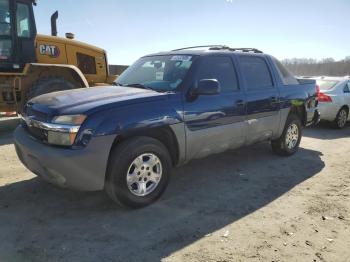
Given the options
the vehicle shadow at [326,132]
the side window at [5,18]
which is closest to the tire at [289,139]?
the vehicle shadow at [326,132]

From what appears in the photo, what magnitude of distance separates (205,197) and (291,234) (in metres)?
1.24

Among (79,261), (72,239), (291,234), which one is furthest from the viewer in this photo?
(291,234)

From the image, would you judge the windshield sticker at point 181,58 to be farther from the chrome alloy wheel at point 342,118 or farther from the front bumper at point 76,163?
the chrome alloy wheel at point 342,118

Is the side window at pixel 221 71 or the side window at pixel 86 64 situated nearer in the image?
the side window at pixel 221 71

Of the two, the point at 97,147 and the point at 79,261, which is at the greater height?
the point at 97,147

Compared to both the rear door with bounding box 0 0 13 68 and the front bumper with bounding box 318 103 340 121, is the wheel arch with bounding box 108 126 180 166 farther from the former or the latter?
the front bumper with bounding box 318 103 340 121

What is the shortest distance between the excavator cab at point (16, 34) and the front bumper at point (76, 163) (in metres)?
5.04

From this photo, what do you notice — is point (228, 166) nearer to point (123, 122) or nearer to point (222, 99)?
point (222, 99)

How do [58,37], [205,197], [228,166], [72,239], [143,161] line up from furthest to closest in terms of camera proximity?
[58,37] < [228,166] < [205,197] < [143,161] < [72,239]

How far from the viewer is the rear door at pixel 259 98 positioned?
561 centimetres

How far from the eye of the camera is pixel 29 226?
3.82 meters

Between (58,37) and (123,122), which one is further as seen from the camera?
(58,37)

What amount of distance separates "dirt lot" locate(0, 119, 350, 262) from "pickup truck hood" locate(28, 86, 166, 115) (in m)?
1.16

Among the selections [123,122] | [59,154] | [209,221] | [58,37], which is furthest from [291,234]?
[58,37]
